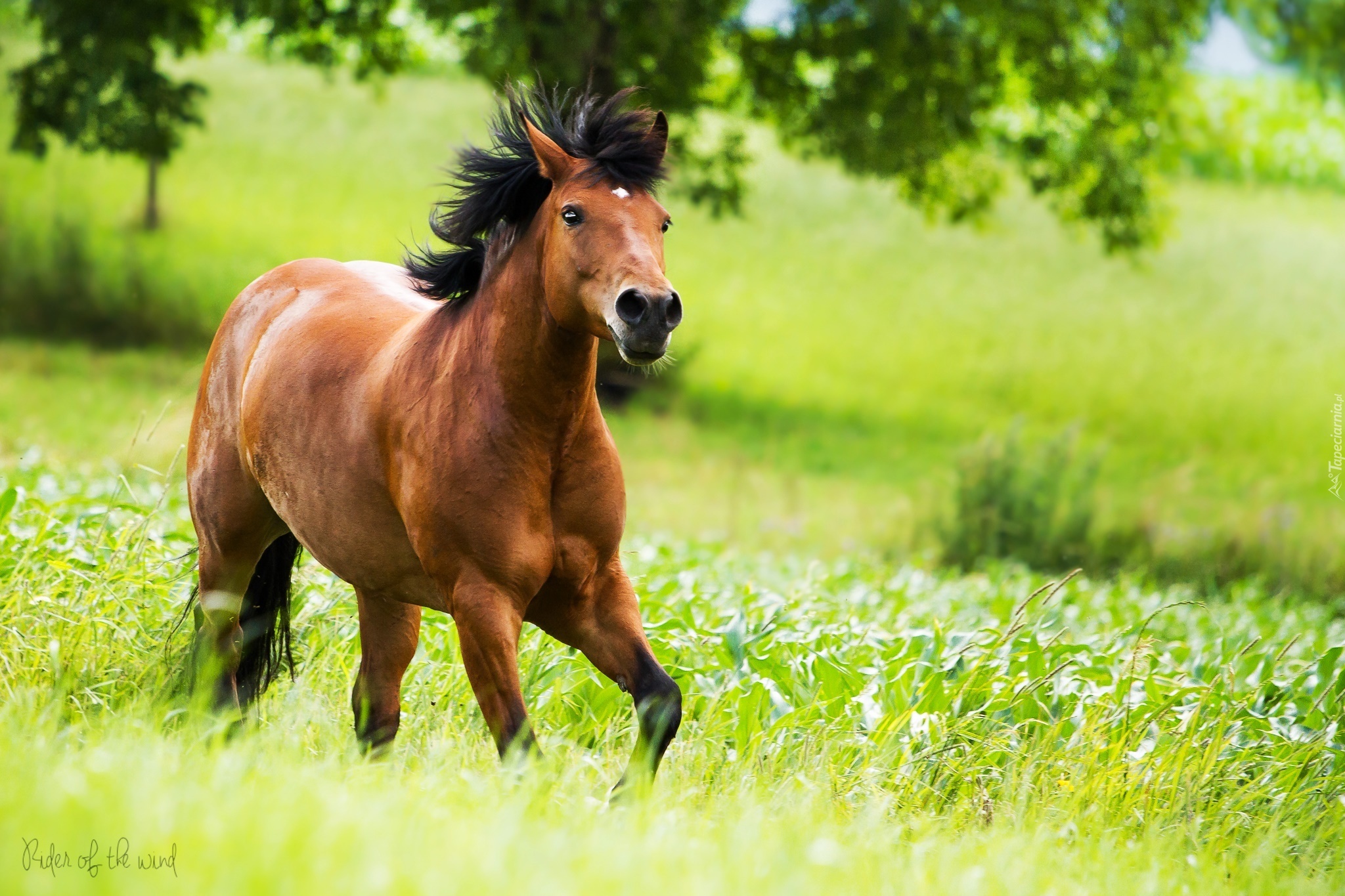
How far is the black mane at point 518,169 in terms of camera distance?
3.65 meters

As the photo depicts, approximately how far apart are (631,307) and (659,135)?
2.66 feet

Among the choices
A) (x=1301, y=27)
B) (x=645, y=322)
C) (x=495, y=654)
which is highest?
(x=1301, y=27)

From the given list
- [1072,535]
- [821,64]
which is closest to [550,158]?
[1072,535]

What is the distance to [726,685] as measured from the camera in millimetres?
4699

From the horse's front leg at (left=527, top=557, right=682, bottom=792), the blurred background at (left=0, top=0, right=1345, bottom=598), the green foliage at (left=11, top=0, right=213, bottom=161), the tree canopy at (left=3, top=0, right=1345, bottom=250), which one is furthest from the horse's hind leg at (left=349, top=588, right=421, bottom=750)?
the green foliage at (left=11, top=0, right=213, bottom=161)

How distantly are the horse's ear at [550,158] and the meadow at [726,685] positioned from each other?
2.59 feet

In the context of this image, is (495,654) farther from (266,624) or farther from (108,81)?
(108,81)

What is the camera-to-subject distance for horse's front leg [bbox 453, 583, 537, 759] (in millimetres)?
3404

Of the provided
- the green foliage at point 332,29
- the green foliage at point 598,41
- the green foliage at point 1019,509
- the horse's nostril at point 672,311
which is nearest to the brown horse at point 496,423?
the horse's nostril at point 672,311

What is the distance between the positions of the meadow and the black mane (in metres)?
0.33

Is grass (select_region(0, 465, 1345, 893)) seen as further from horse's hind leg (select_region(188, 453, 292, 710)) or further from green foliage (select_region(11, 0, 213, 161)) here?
green foliage (select_region(11, 0, 213, 161))

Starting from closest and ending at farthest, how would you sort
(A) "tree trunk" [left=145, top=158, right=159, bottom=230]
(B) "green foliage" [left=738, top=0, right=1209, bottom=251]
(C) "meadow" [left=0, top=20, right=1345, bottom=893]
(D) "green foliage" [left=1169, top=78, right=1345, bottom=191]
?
(C) "meadow" [left=0, top=20, right=1345, bottom=893], (B) "green foliage" [left=738, top=0, right=1209, bottom=251], (A) "tree trunk" [left=145, top=158, right=159, bottom=230], (D) "green foliage" [left=1169, top=78, right=1345, bottom=191]

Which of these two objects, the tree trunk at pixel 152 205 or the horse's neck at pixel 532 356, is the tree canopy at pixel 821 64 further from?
the horse's neck at pixel 532 356

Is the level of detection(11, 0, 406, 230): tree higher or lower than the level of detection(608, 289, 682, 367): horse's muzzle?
higher
